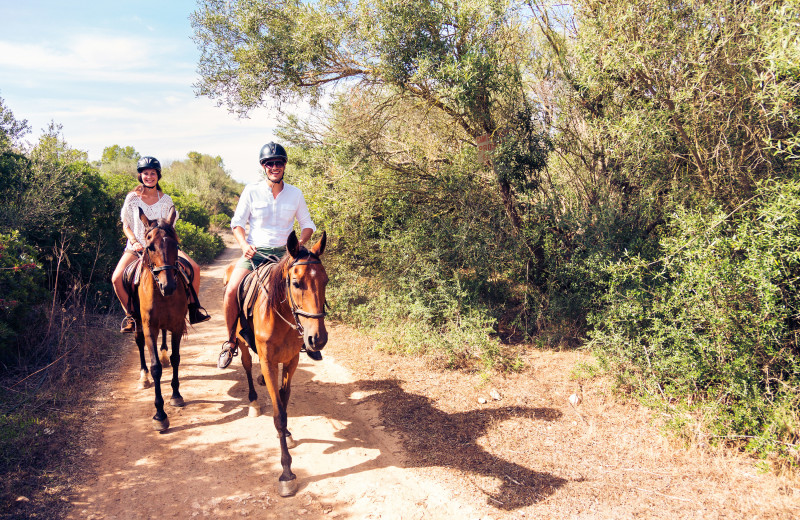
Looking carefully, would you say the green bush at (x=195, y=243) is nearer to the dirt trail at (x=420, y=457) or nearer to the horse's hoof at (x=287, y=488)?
the dirt trail at (x=420, y=457)

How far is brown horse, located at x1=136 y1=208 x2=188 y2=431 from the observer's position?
16.7 ft

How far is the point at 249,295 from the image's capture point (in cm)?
479

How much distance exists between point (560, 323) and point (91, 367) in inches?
308

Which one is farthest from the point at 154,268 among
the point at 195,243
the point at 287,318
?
the point at 195,243

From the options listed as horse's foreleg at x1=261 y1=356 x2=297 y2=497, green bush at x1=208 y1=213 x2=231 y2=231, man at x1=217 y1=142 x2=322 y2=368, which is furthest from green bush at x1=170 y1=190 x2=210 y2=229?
horse's foreleg at x1=261 y1=356 x2=297 y2=497

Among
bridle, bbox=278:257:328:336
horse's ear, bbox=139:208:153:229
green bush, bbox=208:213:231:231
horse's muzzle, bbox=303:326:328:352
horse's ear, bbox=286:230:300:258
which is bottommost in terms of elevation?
horse's muzzle, bbox=303:326:328:352

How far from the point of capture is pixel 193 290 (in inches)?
237

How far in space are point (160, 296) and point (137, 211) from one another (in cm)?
140

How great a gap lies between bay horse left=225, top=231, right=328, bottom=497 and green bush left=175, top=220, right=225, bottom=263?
44.6 feet

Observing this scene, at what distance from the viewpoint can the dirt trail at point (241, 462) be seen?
3.88 m

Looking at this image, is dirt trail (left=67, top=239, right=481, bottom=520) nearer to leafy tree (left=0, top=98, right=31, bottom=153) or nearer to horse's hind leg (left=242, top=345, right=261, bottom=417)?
horse's hind leg (left=242, top=345, right=261, bottom=417)

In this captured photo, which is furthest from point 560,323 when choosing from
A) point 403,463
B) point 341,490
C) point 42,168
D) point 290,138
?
point 42,168

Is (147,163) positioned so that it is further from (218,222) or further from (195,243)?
(218,222)

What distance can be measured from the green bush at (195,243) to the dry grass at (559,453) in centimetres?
1278
